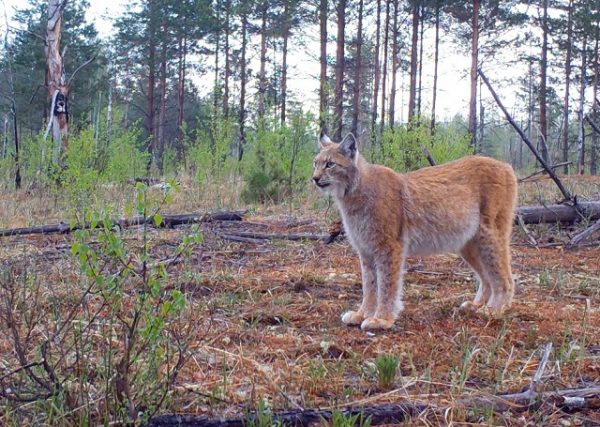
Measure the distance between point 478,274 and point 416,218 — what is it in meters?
0.88

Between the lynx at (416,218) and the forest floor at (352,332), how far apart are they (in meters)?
0.26

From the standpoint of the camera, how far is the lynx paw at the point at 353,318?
179 inches

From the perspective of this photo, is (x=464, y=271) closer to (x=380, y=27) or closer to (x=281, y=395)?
(x=281, y=395)

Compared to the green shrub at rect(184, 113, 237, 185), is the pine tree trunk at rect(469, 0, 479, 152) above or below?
above

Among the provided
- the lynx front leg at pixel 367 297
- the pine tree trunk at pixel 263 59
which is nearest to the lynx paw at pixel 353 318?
the lynx front leg at pixel 367 297

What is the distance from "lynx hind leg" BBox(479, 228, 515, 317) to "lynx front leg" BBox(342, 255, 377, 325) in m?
0.95

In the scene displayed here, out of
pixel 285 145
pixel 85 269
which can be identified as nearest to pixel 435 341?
pixel 85 269

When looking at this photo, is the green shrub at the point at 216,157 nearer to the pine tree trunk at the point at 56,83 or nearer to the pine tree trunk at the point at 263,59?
the pine tree trunk at the point at 56,83

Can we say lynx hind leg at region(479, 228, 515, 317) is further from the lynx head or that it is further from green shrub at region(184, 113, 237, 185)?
green shrub at region(184, 113, 237, 185)

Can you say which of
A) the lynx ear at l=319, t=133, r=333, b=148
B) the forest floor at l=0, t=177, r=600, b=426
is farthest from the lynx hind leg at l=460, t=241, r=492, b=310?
the lynx ear at l=319, t=133, r=333, b=148

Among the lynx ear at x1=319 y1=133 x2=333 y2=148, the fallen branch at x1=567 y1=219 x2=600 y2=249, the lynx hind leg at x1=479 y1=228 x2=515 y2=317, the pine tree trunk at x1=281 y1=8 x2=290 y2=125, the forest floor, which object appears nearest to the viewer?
the forest floor

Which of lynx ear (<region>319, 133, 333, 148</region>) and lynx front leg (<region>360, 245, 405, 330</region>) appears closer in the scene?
lynx front leg (<region>360, 245, 405, 330</region>)

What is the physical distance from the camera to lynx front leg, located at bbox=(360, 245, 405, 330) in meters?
4.42

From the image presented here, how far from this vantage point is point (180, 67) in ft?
119
